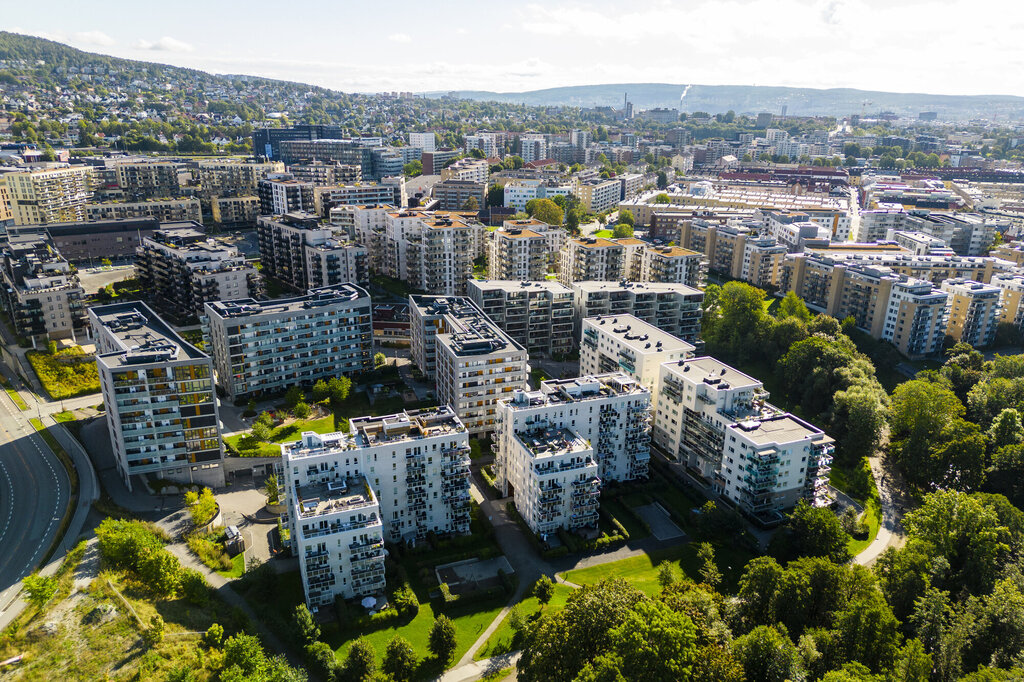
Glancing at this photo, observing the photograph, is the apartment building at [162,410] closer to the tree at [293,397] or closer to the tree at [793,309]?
the tree at [293,397]

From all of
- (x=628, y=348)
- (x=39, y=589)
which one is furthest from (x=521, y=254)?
(x=39, y=589)

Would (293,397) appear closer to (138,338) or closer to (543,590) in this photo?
(138,338)

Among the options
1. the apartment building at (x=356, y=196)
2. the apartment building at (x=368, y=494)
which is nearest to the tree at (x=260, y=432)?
the apartment building at (x=368, y=494)

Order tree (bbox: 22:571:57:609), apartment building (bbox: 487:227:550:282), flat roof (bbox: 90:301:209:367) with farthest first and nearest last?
apartment building (bbox: 487:227:550:282) → flat roof (bbox: 90:301:209:367) → tree (bbox: 22:571:57:609)

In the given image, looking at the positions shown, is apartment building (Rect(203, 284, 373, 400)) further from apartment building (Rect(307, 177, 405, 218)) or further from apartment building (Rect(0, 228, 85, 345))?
apartment building (Rect(307, 177, 405, 218))

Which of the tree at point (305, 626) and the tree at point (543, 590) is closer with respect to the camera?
the tree at point (305, 626)

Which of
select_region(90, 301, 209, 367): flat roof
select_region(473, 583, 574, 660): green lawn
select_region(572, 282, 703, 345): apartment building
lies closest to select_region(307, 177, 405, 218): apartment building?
select_region(572, 282, 703, 345): apartment building
